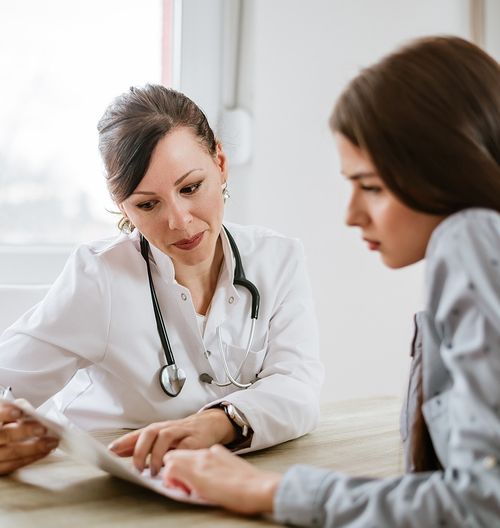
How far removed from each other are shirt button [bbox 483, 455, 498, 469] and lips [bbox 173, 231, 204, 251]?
84 cm

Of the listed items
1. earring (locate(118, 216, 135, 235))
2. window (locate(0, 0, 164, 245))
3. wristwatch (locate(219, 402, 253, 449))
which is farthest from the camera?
window (locate(0, 0, 164, 245))

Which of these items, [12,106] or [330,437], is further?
[12,106]

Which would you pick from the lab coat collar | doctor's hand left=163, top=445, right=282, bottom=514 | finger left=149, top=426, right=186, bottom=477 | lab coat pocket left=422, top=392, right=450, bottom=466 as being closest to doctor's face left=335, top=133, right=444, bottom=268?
lab coat pocket left=422, top=392, right=450, bottom=466

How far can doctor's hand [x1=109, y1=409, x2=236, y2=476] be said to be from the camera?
1078 millimetres

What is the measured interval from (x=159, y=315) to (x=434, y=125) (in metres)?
0.80

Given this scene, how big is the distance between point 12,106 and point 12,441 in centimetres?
139

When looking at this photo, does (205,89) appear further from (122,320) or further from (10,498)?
(10,498)

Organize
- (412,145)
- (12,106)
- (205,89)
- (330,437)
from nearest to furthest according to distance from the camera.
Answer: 1. (412,145)
2. (330,437)
3. (12,106)
4. (205,89)

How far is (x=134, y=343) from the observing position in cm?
149

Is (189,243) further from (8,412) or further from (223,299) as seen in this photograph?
(8,412)

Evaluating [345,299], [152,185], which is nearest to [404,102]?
[152,185]

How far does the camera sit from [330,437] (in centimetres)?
135

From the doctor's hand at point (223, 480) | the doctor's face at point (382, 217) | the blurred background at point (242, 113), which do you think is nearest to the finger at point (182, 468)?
the doctor's hand at point (223, 480)

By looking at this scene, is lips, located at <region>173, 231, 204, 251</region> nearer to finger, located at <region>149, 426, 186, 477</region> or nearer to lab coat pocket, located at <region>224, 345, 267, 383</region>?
lab coat pocket, located at <region>224, 345, 267, 383</region>
